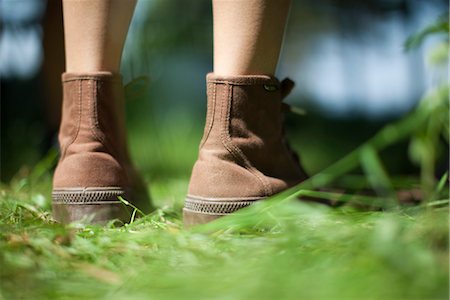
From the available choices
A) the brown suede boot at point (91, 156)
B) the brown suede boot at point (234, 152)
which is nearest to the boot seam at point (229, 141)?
the brown suede boot at point (234, 152)

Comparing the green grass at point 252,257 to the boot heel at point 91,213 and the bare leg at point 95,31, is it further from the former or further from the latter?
the bare leg at point 95,31

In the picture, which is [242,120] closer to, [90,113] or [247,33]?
[247,33]

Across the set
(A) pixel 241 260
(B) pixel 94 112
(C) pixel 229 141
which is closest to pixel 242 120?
(C) pixel 229 141

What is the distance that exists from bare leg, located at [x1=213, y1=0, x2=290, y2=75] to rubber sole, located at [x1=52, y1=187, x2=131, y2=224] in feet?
1.10

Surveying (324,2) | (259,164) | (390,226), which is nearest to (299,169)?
(259,164)

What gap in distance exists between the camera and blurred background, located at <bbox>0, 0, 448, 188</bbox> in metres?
2.44

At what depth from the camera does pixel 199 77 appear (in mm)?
4371

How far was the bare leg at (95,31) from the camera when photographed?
121 centimetres

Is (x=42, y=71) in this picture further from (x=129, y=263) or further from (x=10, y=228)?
(x=129, y=263)

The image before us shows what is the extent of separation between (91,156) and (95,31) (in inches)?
10.0

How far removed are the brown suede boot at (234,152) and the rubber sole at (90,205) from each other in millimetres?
161

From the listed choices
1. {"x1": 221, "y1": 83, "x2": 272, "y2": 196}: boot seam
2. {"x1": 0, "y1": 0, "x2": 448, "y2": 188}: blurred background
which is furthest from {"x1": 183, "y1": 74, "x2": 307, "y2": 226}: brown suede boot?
{"x1": 0, "y1": 0, "x2": 448, "y2": 188}: blurred background

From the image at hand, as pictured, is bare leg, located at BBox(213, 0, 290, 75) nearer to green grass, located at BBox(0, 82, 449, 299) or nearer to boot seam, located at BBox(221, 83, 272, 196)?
boot seam, located at BBox(221, 83, 272, 196)

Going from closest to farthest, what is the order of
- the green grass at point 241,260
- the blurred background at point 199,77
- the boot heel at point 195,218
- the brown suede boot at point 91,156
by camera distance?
the green grass at point 241,260, the boot heel at point 195,218, the brown suede boot at point 91,156, the blurred background at point 199,77
